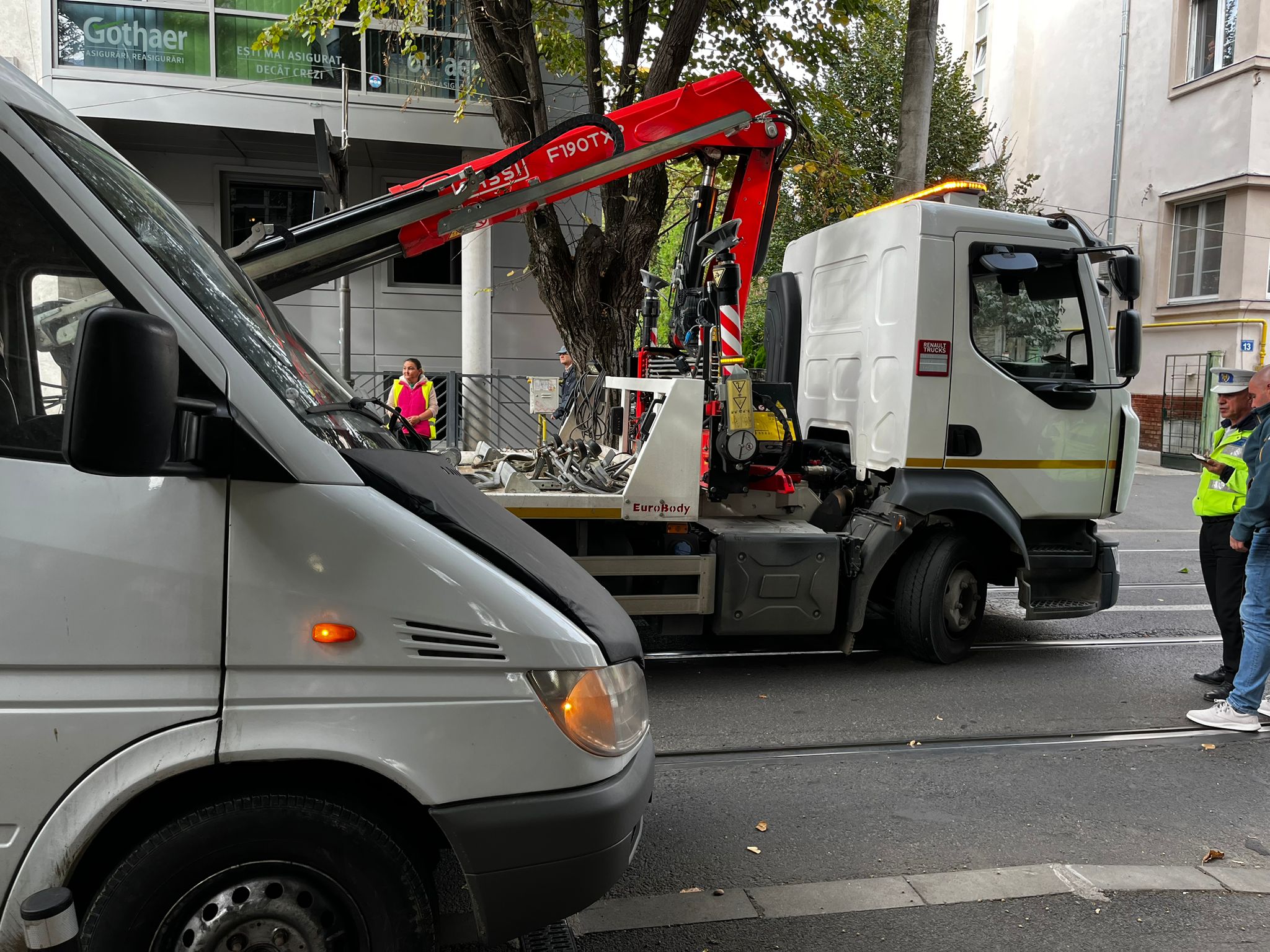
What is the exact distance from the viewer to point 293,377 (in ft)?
8.05

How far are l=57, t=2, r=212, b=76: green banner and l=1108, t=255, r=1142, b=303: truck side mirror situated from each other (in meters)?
11.6

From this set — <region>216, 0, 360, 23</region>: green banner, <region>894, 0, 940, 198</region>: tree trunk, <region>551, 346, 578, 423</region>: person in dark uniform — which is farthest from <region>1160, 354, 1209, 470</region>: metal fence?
<region>216, 0, 360, 23</region>: green banner

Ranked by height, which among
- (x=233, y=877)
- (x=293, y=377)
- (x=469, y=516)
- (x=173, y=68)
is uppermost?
(x=173, y=68)

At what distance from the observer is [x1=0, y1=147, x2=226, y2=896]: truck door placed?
200 cm

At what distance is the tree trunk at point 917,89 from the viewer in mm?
10297

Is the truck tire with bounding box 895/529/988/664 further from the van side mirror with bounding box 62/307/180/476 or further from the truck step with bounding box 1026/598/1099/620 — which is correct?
the van side mirror with bounding box 62/307/180/476

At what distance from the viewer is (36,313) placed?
2100mm

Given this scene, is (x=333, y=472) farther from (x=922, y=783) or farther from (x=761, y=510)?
(x=761, y=510)

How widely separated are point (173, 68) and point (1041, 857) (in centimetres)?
1362

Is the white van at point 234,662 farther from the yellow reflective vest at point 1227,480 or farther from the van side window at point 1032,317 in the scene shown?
the yellow reflective vest at point 1227,480

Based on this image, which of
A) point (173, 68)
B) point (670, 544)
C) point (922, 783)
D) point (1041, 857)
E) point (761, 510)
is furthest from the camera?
point (173, 68)

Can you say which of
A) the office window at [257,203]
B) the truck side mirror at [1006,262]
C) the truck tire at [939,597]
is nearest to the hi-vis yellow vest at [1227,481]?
the truck tire at [939,597]

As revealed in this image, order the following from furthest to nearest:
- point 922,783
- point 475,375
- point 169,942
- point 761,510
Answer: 1. point 475,375
2. point 761,510
3. point 922,783
4. point 169,942

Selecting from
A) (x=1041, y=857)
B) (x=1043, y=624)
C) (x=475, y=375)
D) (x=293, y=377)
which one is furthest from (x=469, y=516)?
(x=475, y=375)
